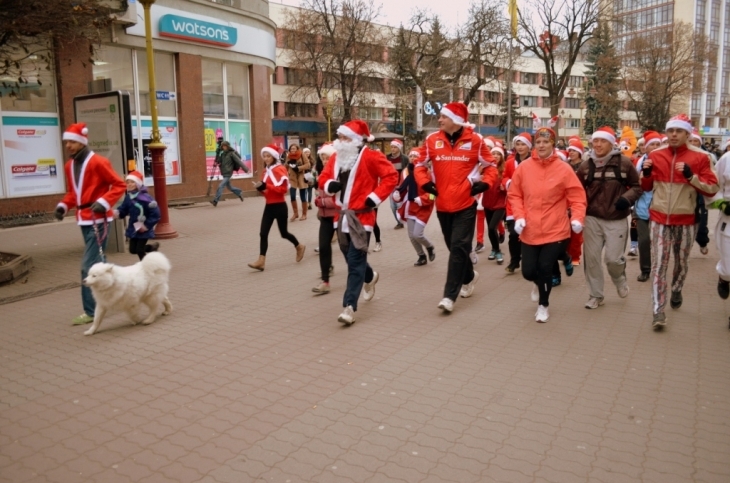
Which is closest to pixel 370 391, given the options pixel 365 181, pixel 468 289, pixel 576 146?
pixel 365 181

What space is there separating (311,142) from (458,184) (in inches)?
1825

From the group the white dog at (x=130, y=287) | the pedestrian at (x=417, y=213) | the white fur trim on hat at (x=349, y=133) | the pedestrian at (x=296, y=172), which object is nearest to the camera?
the white dog at (x=130, y=287)

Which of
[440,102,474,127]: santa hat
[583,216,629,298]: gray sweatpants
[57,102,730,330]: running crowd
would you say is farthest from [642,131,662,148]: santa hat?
[440,102,474,127]: santa hat

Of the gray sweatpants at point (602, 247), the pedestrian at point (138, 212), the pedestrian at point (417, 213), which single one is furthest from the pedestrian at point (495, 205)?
the pedestrian at point (138, 212)

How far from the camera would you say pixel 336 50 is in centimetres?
4284

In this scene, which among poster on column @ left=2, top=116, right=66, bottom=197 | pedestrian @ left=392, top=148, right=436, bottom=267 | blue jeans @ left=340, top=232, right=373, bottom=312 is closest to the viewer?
blue jeans @ left=340, top=232, right=373, bottom=312

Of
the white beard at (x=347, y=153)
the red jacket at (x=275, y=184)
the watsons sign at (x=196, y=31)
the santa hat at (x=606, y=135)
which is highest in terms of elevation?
the watsons sign at (x=196, y=31)

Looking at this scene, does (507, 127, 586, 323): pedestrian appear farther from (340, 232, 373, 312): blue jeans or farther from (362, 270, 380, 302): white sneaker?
(362, 270, 380, 302): white sneaker

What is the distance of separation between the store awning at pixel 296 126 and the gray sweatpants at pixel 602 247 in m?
42.9

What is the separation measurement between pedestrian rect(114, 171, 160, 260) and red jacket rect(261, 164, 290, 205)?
6.00 ft

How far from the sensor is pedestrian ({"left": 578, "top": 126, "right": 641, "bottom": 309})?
6465 millimetres

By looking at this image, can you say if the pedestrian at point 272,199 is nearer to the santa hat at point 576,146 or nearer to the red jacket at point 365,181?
the red jacket at point 365,181

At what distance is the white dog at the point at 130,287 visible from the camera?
585cm

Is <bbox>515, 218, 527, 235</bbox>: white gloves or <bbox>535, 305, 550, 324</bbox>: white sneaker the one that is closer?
<bbox>515, 218, 527, 235</bbox>: white gloves
